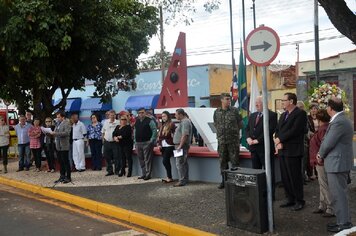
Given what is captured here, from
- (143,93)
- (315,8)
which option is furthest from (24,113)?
(143,93)

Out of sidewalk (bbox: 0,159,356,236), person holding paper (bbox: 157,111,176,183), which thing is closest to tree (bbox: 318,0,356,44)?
sidewalk (bbox: 0,159,356,236)

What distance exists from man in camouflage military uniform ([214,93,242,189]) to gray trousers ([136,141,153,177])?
2596 millimetres

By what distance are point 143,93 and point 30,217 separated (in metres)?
28.4

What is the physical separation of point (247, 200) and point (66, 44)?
7635 mm

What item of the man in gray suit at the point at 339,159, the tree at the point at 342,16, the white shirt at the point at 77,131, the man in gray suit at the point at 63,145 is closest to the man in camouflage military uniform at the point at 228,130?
the man in gray suit at the point at 339,159

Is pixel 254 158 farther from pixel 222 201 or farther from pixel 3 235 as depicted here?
pixel 3 235

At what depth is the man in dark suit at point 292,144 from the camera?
24.6 ft

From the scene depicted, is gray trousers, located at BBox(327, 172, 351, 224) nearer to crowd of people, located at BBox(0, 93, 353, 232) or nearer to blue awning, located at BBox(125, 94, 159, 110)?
crowd of people, located at BBox(0, 93, 353, 232)

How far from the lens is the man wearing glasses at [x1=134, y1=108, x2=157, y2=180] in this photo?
448 inches

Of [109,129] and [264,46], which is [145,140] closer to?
[109,129]

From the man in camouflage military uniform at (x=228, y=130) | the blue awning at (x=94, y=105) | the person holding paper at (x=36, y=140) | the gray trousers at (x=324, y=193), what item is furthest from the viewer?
the blue awning at (x=94, y=105)

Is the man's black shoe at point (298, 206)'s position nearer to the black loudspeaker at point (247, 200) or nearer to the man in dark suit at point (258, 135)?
the man in dark suit at point (258, 135)

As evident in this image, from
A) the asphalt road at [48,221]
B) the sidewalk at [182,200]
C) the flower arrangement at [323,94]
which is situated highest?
the flower arrangement at [323,94]

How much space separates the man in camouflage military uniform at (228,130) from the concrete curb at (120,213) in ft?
7.88
